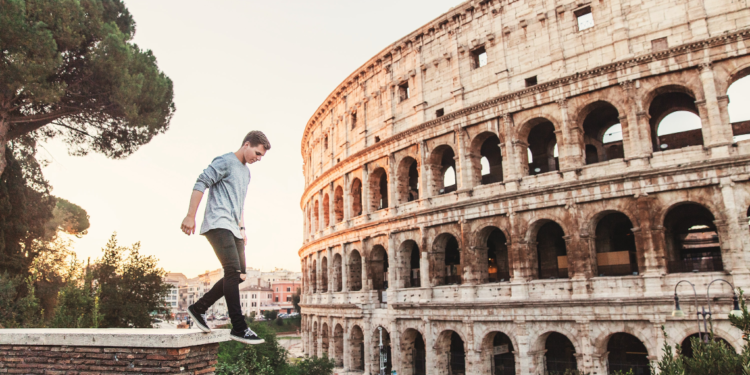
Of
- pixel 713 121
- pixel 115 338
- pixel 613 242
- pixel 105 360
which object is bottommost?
pixel 105 360

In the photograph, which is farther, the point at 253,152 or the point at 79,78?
the point at 79,78

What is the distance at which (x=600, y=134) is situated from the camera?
2156cm

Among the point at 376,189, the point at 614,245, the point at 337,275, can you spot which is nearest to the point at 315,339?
the point at 337,275

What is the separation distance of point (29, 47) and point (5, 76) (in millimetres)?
1417

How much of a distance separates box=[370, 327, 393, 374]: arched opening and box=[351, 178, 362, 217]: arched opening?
22.2 feet

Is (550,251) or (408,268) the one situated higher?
(550,251)

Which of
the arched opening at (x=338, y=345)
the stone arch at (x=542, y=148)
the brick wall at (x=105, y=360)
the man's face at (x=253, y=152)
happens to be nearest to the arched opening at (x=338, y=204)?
the arched opening at (x=338, y=345)

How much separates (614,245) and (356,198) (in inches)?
553

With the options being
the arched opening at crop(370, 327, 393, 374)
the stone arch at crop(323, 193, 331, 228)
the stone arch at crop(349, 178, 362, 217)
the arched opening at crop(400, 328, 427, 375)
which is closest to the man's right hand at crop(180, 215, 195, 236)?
the arched opening at crop(400, 328, 427, 375)

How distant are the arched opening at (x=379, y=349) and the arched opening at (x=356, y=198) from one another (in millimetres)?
6766

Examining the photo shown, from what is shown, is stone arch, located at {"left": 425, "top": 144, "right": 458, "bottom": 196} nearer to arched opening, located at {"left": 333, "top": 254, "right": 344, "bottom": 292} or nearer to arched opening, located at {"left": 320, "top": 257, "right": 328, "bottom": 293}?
arched opening, located at {"left": 333, "top": 254, "right": 344, "bottom": 292}

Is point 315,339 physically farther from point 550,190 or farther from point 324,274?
point 550,190

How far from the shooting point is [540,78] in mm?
20203

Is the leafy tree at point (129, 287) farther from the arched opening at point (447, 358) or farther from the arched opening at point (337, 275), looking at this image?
the arched opening at point (447, 358)
